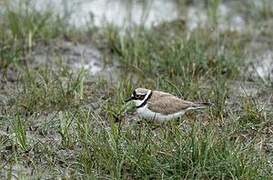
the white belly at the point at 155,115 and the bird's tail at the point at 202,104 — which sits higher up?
the bird's tail at the point at 202,104

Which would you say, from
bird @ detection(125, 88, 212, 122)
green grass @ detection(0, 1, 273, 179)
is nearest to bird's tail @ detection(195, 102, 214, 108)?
bird @ detection(125, 88, 212, 122)

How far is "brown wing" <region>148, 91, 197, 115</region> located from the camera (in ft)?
18.6

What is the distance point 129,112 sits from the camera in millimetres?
6133

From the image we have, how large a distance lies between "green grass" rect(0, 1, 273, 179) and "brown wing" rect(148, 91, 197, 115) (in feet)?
0.40

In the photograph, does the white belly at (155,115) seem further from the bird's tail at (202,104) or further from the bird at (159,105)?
the bird's tail at (202,104)

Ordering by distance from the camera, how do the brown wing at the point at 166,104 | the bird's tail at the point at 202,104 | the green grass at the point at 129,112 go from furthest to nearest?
the bird's tail at the point at 202,104 → the brown wing at the point at 166,104 → the green grass at the point at 129,112

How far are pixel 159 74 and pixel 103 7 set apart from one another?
2.51 m

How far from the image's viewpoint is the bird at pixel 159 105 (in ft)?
18.7

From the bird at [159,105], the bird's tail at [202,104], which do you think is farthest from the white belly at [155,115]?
the bird's tail at [202,104]

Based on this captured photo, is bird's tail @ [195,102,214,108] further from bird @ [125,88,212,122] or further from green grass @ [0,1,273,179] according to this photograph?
green grass @ [0,1,273,179]

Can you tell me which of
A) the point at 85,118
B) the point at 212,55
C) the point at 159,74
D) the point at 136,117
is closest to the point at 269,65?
the point at 212,55

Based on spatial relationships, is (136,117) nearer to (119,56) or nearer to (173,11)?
(119,56)

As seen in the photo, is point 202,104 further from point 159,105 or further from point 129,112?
point 129,112

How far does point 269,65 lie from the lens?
7.33 meters
